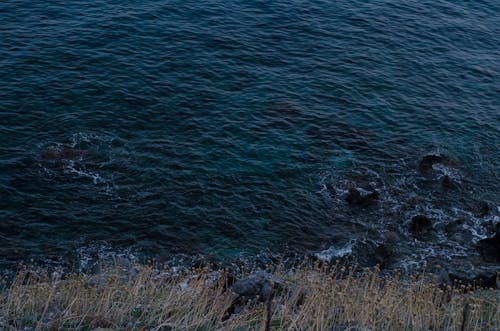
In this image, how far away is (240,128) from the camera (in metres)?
42.8

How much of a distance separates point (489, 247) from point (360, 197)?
7.89m

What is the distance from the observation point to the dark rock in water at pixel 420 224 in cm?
3528

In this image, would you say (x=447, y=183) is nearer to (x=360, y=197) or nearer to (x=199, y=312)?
(x=360, y=197)

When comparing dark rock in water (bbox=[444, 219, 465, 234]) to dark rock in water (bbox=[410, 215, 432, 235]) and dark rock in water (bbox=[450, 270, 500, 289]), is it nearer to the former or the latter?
dark rock in water (bbox=[410, 215, 432, 235])

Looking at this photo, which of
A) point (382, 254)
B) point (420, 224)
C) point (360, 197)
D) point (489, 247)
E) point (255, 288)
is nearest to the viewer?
point (255, 288)

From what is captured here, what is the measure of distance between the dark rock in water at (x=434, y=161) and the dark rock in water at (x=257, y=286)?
20.8 metres

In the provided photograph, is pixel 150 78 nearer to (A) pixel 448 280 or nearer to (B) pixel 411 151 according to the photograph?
(B) pixel 411 151

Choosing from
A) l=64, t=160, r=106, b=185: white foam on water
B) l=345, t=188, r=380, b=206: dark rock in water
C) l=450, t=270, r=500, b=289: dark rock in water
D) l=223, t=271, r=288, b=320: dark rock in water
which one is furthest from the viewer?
l=345, t=188, r=380, b=206: dark rock in water

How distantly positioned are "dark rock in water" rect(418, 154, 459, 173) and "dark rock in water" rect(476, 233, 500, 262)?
731 centimetres

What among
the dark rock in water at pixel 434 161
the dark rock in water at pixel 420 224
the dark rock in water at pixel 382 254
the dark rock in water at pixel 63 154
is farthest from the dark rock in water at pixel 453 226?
the dark rock in water at pixel 63 154

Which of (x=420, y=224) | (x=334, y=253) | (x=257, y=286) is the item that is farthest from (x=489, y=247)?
(x=257, y=286)

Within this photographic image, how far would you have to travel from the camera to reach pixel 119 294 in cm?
1952

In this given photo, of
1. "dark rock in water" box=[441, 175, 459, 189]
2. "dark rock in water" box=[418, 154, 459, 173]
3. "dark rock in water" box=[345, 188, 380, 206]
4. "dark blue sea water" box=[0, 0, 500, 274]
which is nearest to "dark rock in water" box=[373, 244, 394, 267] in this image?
"dark blue sea water" box=[0, 0, 500, 274]

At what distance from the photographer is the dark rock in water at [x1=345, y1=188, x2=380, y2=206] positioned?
1453 inches
